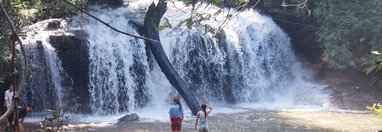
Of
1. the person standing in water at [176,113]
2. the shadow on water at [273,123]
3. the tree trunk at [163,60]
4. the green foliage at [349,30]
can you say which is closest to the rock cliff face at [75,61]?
the tree trunk at [163,60]

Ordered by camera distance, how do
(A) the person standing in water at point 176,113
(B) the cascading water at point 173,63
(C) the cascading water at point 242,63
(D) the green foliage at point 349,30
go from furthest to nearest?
(C) the cascading water at point 242,63 → (D) the green foliage at point 349,30 → (B) the cascading water at point 173,63 → (A) the person standing in water at point 176,113

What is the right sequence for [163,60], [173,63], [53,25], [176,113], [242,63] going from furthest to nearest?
[242,63] → [173,63] → [53,25] → [163,60] → [176,113]

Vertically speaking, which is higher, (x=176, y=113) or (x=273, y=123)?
(x=176, y=113)

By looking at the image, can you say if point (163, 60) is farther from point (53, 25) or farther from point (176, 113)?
point (176, 113)

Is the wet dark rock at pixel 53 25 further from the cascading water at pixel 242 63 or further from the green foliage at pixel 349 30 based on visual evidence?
the green foliage at pixel 349 30

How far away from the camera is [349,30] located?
1877cm

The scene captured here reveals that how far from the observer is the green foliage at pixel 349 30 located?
18094 mm

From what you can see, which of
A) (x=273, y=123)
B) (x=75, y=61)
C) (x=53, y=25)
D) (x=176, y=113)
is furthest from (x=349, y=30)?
(x=53, y=25)

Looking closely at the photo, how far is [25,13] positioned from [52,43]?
410 centimetres

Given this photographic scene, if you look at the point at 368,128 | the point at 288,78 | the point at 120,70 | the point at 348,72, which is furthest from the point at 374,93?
the point at 120,70

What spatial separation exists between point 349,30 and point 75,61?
35.6 feet

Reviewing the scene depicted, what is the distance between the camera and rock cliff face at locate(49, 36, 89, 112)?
53.4ft

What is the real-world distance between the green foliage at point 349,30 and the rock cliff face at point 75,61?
31.8 ft

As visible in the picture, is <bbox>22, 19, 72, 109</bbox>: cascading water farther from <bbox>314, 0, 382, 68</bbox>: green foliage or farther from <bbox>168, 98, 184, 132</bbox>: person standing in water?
<bbox>314, 0, 382, 68</bbox>: green foliage
